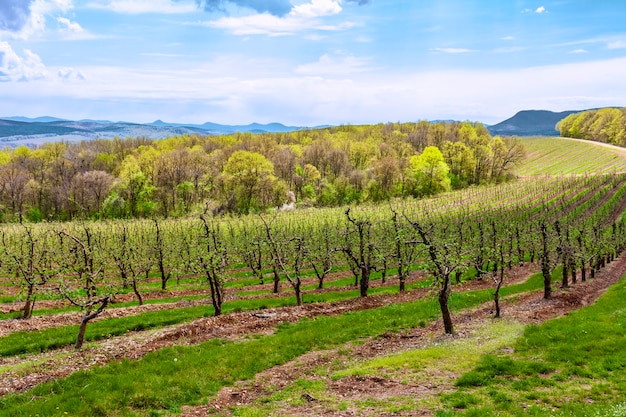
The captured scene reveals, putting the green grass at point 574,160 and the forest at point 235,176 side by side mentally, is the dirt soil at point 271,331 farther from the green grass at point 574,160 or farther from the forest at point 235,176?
the green grass at point 574,160

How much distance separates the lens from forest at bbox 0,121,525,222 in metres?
115

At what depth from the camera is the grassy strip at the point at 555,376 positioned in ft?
52.7

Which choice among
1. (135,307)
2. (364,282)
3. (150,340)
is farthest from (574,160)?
(150,340)

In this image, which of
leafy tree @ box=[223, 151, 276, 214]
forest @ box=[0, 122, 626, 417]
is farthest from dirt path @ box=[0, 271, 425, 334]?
leafy tree @ box=[223, 151, 276, 214]

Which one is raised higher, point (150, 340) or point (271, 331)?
point (150, 340)

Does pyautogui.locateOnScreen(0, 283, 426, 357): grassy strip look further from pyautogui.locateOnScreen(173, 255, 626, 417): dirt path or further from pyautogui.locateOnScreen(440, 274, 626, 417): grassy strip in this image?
pyautogui.locateOnScreen(440, 274, 626, 417): grassy strip

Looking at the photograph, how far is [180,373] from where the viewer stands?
67.4ft

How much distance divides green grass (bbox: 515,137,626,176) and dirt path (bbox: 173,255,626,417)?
4725 inches

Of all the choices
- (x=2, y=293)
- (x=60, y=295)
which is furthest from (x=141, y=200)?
(x=60, y=295)

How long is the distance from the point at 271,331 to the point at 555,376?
680 inches

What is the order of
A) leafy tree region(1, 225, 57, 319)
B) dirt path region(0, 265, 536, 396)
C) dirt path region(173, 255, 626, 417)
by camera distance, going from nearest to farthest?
dirt path region(173, 255, 626, 417) < dirt path region(0, 265, 536, 396) < leafy tree region(1, 225, 57, 319)

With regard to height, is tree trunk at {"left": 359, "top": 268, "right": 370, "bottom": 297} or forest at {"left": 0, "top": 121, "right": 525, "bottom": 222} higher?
forest at {"left": 0, "top": 121, "right": 525, "bottom": 222}

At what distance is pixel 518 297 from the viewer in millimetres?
40094

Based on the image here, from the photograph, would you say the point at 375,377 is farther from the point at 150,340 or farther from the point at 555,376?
the point at 150,340
